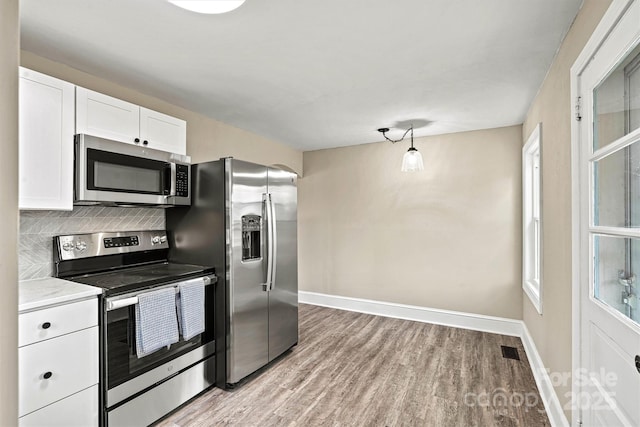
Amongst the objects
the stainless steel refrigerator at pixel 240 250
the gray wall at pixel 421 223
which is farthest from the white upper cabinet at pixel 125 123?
the gray wall at pixel 421 223

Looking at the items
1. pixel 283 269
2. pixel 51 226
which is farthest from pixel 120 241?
pixel 283 269

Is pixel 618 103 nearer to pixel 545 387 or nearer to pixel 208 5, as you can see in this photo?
pixel 208 5

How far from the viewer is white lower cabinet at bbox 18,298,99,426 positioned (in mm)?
1538

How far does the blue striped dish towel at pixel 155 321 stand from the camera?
1.97m

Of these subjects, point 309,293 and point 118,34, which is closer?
point 118,34

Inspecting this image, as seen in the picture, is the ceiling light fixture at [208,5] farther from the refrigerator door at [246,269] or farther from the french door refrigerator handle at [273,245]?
the french door refrigerator handle at [273,245]

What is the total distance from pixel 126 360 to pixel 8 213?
1.78 meters

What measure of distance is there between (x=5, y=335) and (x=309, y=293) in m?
4.62

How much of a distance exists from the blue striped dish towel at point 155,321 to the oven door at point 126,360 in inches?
1.8

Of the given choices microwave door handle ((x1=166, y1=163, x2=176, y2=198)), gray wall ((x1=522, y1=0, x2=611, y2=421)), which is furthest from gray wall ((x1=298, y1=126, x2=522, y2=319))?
microwave door handle ((x1=166, y1=163, x2=176, y2=198))

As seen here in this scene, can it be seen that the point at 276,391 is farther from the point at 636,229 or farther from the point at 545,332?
the point at 636,229

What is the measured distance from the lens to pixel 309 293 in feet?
16.5

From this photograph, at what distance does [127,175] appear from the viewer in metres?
2.26

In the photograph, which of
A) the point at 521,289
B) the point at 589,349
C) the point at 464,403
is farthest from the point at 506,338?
the point at 589,349
